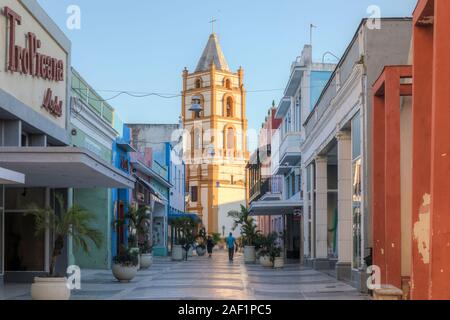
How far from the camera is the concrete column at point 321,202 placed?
29625mm

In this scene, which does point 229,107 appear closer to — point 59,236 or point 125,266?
point 125,266

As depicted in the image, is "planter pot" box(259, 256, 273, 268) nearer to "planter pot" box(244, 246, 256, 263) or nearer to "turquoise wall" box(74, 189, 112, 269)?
"planter pot" box(244, 246, 256, 263)

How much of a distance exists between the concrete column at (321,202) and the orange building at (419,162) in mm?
12083

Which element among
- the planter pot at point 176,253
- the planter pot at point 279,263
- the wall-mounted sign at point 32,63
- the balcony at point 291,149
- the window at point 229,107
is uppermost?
the window at point 229,107

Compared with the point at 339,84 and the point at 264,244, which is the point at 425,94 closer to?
the point at 339,84

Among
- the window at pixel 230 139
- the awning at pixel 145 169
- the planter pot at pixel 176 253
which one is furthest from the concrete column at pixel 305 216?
the window at pixel 230 139

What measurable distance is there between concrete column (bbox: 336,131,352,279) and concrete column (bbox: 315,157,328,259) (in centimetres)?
602

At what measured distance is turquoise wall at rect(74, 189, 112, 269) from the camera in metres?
29.2

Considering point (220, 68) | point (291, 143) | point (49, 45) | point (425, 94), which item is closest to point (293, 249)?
point (291, 143)

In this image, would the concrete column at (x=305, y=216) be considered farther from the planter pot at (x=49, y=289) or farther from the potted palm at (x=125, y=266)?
the planter pot at (x=49, y=289)

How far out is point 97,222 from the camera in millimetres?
29391

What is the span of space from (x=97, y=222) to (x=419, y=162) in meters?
20.1

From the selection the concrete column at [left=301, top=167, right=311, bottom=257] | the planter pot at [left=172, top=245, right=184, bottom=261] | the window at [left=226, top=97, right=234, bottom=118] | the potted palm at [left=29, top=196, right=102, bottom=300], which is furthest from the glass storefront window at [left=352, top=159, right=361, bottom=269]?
the window at [left=226, top=97, right=234, bottom=118]
